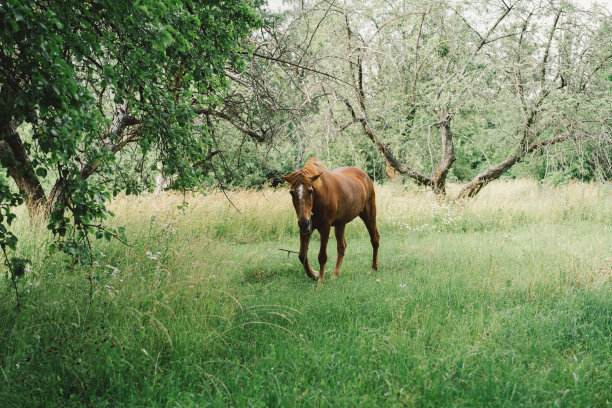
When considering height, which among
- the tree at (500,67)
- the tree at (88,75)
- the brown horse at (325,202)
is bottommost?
the brown horse at (325,202)

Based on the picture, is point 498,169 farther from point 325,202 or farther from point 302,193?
point 302,193

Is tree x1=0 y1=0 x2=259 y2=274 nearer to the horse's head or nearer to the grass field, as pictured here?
the grass field

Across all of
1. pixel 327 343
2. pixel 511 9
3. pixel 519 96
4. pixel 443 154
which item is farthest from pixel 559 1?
pixel 327 343

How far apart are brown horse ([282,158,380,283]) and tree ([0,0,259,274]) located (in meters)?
1.42

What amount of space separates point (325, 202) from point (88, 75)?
307cm

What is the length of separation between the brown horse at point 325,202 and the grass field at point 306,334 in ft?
1.92

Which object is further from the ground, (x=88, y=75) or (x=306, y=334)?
(x=88, y=75)

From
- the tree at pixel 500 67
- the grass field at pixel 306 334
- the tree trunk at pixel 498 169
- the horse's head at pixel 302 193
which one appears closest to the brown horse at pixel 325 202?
the horse's head at pixel 302 193

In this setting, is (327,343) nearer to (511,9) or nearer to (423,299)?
(423,299)

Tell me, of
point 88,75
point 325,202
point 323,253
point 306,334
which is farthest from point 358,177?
point 88,75

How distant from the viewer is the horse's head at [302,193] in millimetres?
4543

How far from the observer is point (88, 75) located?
308 centimetres

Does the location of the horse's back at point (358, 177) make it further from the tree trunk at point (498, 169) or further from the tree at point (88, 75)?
the tree trunk at point (498, 169)

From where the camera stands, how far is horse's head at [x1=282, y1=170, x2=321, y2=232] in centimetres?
454
